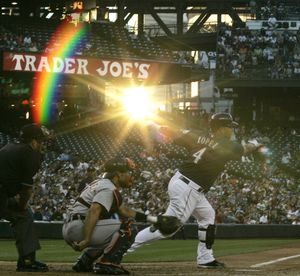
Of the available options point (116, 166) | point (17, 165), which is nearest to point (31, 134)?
point (17, 165)

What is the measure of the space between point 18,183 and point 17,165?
176mm

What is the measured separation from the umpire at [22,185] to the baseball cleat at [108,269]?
26.7 inches

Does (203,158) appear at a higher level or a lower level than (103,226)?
higher

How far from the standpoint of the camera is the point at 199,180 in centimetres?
934

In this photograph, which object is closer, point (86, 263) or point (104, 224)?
point (104, 224)

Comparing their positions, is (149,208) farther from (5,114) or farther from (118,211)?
(118,211)

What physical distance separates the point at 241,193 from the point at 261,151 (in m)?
16.1

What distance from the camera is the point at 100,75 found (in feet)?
102

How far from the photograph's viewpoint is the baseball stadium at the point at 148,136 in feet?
27.0

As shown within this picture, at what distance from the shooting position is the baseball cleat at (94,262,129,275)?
25.7 ft

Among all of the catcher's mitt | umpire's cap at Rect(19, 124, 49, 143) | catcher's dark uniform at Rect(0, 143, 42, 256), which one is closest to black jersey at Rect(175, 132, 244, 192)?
the catcher's mitt

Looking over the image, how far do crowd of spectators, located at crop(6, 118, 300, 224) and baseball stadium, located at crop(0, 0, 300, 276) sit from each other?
0.20ft

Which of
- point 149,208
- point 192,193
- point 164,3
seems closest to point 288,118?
point 164,3

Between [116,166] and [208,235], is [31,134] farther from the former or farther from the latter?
[208,235]
